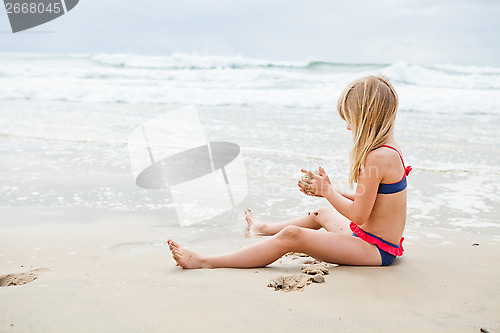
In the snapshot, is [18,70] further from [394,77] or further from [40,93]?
[394,77]

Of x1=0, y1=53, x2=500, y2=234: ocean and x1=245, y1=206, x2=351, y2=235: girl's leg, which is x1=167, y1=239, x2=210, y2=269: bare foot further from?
x1=0, y1=53, x2=500, y2=234: ocean

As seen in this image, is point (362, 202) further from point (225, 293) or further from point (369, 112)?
point (225, 293)

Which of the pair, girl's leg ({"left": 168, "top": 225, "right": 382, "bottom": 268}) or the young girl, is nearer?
the young girl

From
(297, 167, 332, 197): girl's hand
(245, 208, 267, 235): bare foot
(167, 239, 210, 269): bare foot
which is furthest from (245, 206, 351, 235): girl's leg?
(167, 239, 210, 269): bare foot

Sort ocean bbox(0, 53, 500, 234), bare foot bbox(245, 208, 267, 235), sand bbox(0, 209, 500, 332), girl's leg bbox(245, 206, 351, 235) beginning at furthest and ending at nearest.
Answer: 1. ocean bbox(0, 53, 500, 234)
2. bare foot bbox(245, 208, 267, 235)
3. girl's leg bbox(245, 206, 351, 235)
4. sand bbox(0, 209, 500, 332)

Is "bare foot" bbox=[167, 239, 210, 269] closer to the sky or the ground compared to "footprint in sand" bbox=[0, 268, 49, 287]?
closer to the ground

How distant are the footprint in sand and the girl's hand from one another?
1.51m

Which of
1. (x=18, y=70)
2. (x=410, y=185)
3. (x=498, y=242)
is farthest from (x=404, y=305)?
(x=18, y=70)

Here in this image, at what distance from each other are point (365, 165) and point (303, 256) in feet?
2.59

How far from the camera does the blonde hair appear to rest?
7.95ft

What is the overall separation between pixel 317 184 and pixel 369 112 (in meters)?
0.48

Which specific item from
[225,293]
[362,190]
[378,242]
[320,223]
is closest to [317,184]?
[362,190]

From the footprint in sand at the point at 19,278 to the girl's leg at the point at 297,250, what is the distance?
0.74 meters

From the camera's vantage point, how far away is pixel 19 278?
94.9 inches
